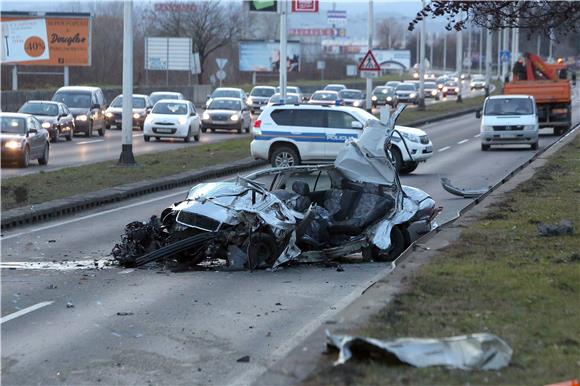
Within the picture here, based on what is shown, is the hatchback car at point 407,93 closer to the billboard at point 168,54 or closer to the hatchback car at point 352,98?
the hatchback car at point 352,98

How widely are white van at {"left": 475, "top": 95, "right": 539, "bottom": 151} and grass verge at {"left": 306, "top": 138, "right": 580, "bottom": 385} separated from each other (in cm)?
2065

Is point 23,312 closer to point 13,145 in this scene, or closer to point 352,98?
point 13,145

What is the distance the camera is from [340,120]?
95.6 feet

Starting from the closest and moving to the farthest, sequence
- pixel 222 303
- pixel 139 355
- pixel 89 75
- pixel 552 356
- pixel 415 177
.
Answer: pixel 552 356 → pixel 139 355 → pixel 222 303 → pixel 415 177 → pixel 89 75

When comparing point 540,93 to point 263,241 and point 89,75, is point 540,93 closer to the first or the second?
point 263,241

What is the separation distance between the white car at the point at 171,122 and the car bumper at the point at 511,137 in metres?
11.6

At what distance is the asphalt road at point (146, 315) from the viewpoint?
864 centimetres

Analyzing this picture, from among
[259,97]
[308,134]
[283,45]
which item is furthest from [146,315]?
[259,97]

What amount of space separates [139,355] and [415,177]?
61.5 ft

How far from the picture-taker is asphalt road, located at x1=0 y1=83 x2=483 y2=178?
2997cm

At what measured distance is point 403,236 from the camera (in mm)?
15039

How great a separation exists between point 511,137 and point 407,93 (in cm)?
4589

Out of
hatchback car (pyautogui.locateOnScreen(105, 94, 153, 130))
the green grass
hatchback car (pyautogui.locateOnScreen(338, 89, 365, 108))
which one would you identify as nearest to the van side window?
the green grass

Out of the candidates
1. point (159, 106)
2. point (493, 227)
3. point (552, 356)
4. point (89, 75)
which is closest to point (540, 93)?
point (159, 106)
